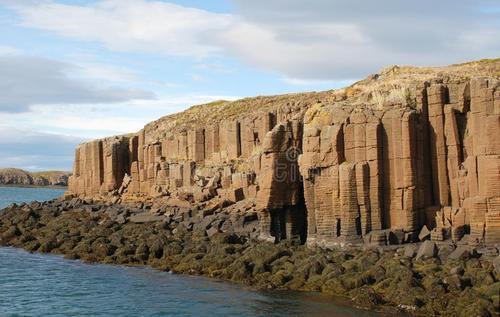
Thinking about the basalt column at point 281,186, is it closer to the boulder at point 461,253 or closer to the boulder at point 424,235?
the boulder at point 424,235

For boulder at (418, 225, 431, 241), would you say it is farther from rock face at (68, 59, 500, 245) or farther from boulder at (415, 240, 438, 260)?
boulder at (415, 240, 438, 260)

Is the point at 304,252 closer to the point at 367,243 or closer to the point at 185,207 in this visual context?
the point at 367,243

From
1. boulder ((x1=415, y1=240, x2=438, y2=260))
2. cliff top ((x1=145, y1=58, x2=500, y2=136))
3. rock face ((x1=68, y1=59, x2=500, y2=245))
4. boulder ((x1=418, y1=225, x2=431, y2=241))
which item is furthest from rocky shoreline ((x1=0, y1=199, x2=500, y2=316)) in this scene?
cliff top ((x1=145, y1=58, x2=500, y2=136))

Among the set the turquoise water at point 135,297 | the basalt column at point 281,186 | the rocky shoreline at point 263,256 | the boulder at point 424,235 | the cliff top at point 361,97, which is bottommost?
the turquoise water at point 135,297

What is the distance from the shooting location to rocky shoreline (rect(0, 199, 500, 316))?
2764 centimetres

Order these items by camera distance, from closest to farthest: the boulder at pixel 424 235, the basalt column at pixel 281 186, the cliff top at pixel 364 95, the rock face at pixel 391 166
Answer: the rock face at pixel 391 166, the boulder at pixel 424 235, the cliff top at pixel 364 95, the basalt column at pixel 281 186

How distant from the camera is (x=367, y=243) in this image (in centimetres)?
3653

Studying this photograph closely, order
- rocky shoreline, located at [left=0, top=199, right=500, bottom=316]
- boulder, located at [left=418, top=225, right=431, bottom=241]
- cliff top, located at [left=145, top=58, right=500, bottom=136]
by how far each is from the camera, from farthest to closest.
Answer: cliff top, located at [left=145, top=58, right=500, bottom=136]
boulder, located at [left=418, top=225, right=431, bottom=241]
rocky shoreline, located at [left=0, top=199, right=500, bottom=316]

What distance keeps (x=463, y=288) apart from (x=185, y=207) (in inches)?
1158

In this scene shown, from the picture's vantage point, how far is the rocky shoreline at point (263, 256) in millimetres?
27641

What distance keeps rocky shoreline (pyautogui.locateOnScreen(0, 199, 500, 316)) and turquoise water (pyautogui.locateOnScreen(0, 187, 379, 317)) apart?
49.3 inches

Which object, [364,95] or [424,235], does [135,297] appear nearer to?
[424,235]

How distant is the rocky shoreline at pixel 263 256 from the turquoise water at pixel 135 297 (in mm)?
1251

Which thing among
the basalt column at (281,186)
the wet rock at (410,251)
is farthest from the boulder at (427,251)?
the basalt column at (281,186)
